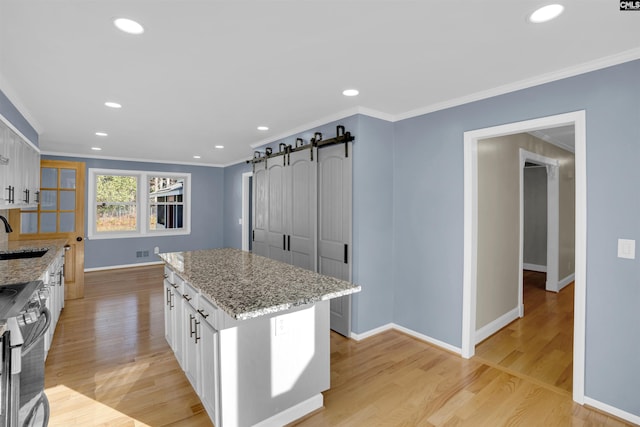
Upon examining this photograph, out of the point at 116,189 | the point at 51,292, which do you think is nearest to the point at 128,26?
the point at 51,292

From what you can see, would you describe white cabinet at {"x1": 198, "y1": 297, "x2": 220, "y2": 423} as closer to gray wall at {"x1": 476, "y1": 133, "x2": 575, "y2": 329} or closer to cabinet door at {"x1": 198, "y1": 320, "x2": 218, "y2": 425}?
cabinet door at {"x1": 198, "y1": 320, "x2": 218, "y2": 425}

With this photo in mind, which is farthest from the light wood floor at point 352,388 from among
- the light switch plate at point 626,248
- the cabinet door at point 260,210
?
the cabinet door at point 260,210

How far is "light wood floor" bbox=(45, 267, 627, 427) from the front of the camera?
2.11 meters

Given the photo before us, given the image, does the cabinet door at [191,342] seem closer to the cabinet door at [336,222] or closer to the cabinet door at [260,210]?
the cabinet door at [336,222]

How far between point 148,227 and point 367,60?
21.4 feet

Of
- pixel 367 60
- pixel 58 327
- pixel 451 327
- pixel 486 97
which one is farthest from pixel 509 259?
pixel 58 327

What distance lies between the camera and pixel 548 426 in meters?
2.04

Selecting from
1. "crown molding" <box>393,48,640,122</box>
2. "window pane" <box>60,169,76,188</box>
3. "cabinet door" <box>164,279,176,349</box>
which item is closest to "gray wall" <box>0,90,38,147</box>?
"window pane" <box>60,169,76,188</box>

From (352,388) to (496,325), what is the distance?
2054 mm

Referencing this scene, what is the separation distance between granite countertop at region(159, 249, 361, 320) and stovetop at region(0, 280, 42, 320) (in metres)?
0.84

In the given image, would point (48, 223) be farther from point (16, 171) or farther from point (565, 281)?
point (565, 281)

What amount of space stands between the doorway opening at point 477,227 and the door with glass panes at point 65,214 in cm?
500

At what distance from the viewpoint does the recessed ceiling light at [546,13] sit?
5.31ft

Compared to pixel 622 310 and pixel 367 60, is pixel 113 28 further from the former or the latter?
pixel 622 310
